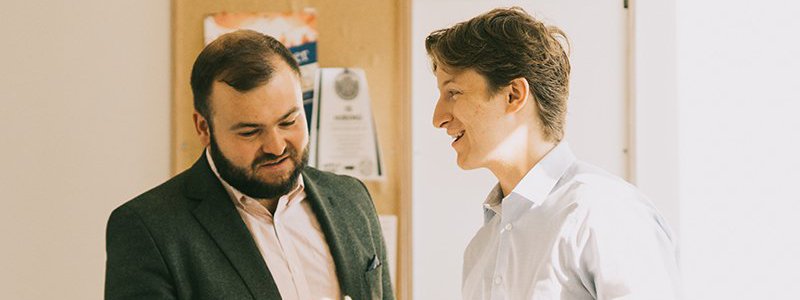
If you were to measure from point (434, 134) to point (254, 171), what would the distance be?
3.72 ft

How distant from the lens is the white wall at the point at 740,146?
2.93m

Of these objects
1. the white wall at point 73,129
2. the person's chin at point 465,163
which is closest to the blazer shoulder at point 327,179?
the person's chin at point 465,163

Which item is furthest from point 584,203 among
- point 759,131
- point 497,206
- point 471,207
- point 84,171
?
point 84,171

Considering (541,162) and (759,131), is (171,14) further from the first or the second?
(759,131)

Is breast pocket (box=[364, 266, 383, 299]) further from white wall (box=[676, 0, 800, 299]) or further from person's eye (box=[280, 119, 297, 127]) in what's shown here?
white wall (box=[676, 0, 800, 299])

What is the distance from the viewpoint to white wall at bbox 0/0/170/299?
267cm

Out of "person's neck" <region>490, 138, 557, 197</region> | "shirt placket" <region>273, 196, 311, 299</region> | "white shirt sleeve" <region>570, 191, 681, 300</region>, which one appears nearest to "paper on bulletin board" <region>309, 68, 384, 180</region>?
"shirt placket" <region>273, 196, 311, 299</region>

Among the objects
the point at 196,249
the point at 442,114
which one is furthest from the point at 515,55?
the point at 196,249

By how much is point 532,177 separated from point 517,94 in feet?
0.57

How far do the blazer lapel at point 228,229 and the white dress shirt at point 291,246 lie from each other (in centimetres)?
3

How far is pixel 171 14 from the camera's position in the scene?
283 centimetres

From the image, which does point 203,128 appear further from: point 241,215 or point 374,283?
point 374,283

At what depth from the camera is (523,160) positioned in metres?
1.85

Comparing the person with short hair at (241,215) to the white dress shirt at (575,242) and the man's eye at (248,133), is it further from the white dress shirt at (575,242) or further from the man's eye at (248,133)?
the white dress shirt at (575,242)
